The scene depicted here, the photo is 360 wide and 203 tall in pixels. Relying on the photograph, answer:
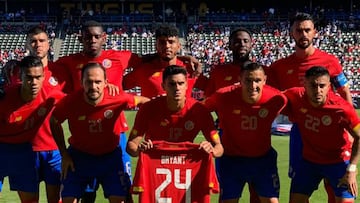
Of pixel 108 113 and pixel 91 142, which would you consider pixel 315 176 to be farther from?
pixel 91 142

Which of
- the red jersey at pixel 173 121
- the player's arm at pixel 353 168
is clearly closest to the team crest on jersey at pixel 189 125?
the red jersey at pixel 173 121

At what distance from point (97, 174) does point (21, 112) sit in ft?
3.56

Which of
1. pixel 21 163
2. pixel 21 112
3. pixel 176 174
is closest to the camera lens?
pixel 176 174

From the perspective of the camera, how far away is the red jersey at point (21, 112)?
20.2ft

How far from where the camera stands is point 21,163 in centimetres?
638

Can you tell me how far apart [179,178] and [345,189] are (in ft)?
6.11

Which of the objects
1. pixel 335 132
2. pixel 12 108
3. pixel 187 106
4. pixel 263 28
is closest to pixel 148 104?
pixel 187 106

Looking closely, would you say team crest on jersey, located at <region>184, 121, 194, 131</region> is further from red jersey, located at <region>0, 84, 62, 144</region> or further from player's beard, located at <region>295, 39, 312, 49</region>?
player's beard, located at <region>295, 39, 312, 49</region>

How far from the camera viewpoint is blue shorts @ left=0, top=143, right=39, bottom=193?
6.38 m

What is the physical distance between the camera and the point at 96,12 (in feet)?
135

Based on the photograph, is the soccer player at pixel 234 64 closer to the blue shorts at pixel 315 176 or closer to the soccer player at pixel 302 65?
the soccer player at pixel 302 65

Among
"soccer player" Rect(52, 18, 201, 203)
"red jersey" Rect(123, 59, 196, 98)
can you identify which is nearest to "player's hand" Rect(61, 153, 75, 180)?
"soccer player" Rect(52, 18, 201, 203)

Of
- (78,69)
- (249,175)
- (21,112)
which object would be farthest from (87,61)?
(249,175)

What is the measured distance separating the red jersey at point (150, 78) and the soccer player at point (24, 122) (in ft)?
3.68
